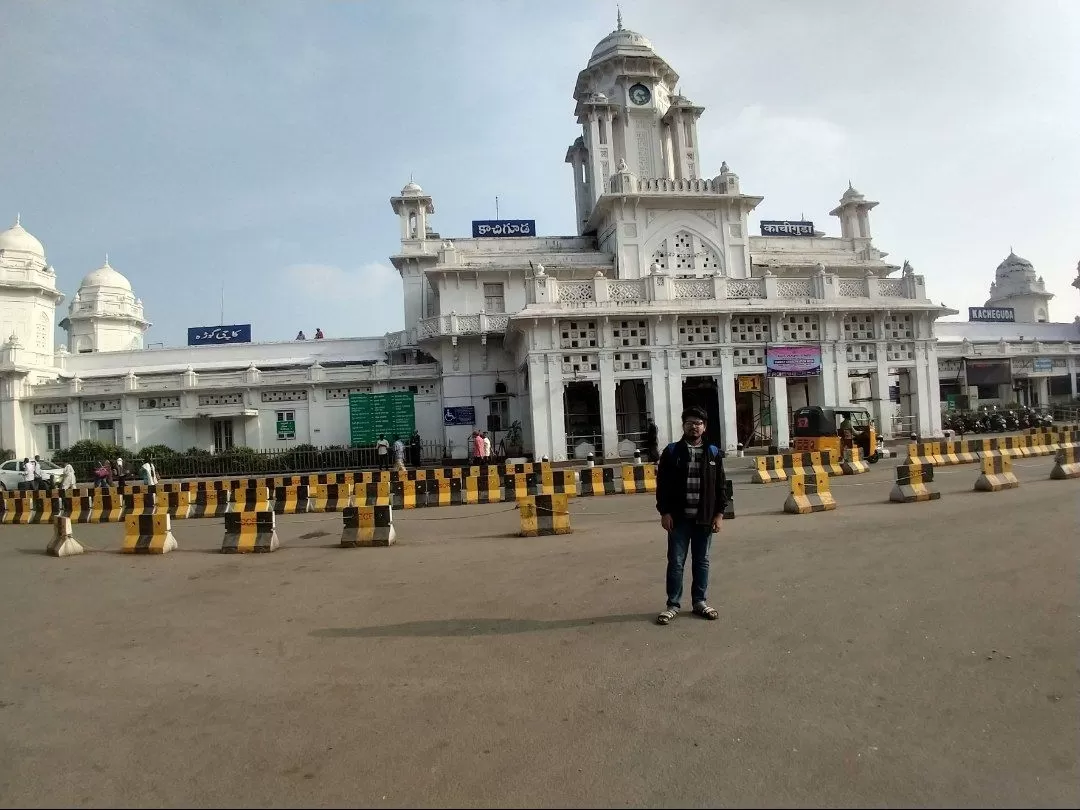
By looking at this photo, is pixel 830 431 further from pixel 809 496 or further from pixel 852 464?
pixel 809 496

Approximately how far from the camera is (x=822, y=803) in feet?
9.05

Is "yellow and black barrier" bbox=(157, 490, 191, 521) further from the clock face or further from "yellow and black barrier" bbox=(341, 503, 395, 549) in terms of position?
the clock face

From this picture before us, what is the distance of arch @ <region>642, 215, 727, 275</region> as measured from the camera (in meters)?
28.0

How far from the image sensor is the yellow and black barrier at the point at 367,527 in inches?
371

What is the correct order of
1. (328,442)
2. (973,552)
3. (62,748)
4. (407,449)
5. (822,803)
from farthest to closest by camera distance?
(328,442) < (407,449) < (973,552) < (62,748) < (822,803)

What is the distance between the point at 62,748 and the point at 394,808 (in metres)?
2.08

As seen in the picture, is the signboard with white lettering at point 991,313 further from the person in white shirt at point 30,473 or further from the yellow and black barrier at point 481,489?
the person in white shirt at point 30,473

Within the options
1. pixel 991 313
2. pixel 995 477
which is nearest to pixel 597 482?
pixel 995 477

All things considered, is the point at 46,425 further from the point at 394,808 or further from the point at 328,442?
the point at 394,808

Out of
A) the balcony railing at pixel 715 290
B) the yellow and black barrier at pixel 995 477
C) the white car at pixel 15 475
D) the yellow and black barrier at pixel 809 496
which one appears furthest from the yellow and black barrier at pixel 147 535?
the white car at pixel 15 475

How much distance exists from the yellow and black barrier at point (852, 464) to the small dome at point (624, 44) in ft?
77.4

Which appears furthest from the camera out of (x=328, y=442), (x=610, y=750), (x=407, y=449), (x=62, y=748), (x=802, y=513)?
(x=328, y=442)

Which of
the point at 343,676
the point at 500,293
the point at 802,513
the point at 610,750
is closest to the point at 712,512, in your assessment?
the point at 610,750

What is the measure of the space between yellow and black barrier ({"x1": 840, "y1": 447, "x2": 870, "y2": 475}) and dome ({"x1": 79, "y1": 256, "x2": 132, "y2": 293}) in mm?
54904
